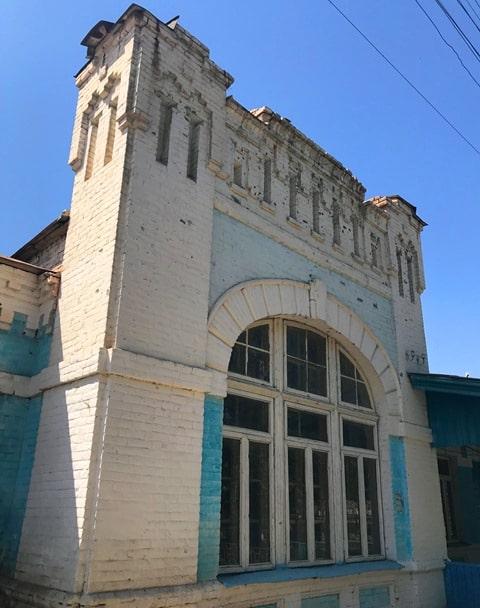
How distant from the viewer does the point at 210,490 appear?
6.48m

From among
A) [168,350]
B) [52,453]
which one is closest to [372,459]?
[168,350]

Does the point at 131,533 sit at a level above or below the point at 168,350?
below

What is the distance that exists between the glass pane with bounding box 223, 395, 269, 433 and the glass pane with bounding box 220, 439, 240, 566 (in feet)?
0.96

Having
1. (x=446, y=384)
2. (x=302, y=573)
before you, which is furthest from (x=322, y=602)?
(x=446, y=384)

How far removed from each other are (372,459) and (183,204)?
563 centimetres

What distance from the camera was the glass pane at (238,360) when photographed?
787 centimetres

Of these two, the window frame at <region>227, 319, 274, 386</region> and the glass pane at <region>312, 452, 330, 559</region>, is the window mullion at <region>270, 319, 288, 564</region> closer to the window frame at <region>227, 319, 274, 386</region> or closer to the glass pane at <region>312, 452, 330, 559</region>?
the window frame at <region>227, 319, 274, 386</region>

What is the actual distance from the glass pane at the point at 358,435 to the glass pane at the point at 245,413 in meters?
2.02

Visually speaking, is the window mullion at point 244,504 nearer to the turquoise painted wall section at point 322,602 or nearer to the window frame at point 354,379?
the turquoise painted wall section at point 322,602

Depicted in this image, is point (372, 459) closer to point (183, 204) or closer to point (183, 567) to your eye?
point (183, 567)

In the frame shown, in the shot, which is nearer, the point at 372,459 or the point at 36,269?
the point at 36,269

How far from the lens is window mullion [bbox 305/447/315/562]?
8.12 metres

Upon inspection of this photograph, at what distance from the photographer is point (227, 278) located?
770 centimetres

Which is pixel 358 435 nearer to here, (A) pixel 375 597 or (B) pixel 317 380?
(B) pixel 317 380
